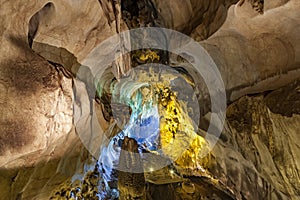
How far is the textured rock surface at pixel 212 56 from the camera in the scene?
79.3 inches

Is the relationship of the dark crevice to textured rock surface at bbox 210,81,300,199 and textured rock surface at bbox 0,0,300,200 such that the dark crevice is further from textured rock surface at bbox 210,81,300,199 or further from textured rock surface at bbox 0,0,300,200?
textured rock surface at bbox 210,81,300,199

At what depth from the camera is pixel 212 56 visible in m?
3.50

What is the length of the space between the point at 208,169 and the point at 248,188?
765mm

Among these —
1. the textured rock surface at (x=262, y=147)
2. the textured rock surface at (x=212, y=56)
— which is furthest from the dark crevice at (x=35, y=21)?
the textured rock surface at (x=262, y=147)

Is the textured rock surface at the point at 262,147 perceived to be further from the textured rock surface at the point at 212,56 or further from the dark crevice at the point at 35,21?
the dark crevice at the point at 35,21

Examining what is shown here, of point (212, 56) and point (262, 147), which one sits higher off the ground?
point (212, 56)

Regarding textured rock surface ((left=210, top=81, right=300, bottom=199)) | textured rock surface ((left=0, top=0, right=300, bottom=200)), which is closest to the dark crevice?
textured rock surface ((left=0, top=0, right=300, bottom=200))

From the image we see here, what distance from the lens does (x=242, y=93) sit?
3.61 m

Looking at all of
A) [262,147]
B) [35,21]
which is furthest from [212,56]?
[35,21]

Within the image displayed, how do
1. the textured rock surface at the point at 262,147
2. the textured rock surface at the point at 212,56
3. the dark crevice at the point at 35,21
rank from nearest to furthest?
the textured rock surface at the point at 212,56 → the dark crevice at the point at 35,21 → the textured rock surface at the point at 262,147

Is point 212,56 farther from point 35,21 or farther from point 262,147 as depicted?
point 35,21

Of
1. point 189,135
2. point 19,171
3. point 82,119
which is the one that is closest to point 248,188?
point 189,135

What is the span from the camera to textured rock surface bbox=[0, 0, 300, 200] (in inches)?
79.3

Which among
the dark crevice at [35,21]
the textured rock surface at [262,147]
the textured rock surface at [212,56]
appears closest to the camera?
the textured rock surface at [212,56]
